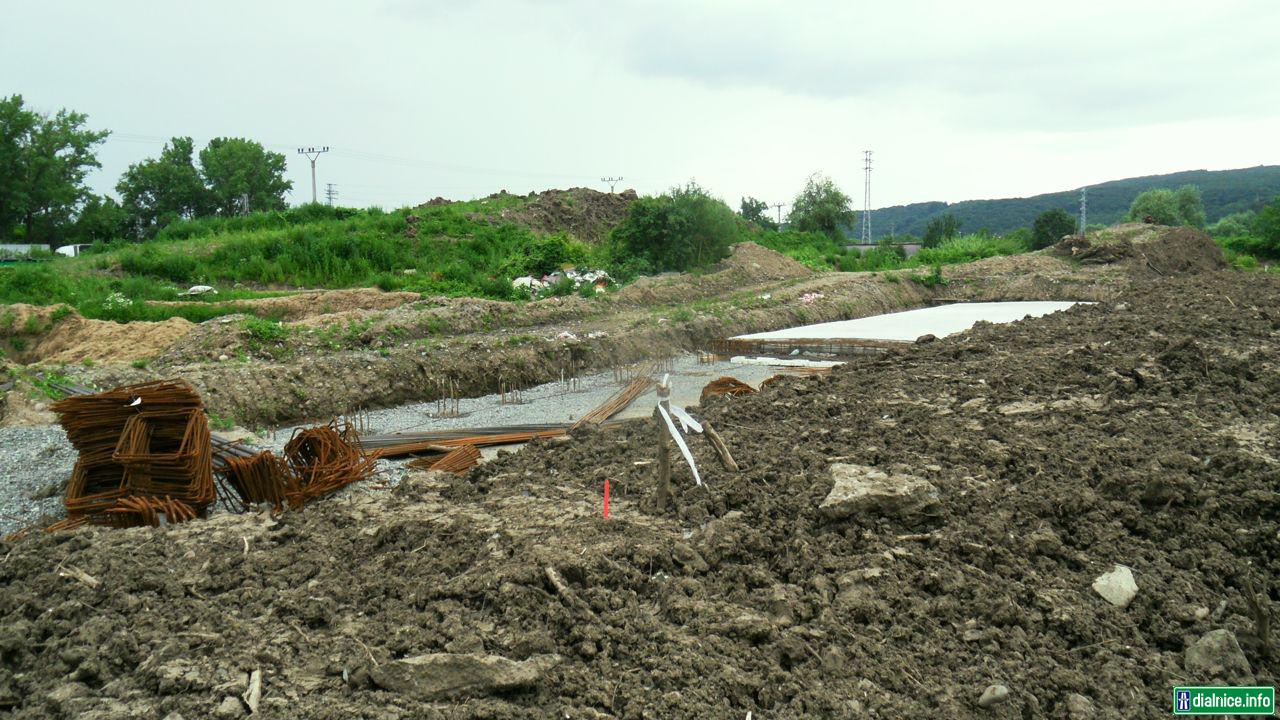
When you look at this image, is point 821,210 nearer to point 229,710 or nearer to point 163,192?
point 163,192

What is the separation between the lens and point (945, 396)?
686 centimetres

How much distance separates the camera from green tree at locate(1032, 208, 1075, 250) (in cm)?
3506

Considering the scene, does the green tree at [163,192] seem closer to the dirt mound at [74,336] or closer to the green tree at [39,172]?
the green tree at [39,172]

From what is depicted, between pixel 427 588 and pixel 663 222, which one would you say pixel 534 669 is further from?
pixel 663 222

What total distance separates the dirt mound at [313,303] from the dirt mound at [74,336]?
2.16 metres

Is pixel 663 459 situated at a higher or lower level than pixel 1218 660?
higher

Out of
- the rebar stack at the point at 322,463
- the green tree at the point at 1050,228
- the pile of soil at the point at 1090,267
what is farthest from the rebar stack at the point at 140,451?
the green tree at the point at 1050,228

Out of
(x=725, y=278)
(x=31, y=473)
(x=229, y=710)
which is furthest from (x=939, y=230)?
(x=229, y=710)

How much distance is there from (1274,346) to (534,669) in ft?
25.8

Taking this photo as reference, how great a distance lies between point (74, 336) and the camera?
13.6 m

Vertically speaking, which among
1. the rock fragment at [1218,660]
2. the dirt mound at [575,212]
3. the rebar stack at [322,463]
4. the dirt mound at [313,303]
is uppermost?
the dirt mound at [575,212]

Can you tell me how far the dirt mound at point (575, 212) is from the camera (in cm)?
2966

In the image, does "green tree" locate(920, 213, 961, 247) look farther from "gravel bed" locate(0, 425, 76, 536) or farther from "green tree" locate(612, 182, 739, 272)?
"gravel bed" locate(0, 425, 76, 536)

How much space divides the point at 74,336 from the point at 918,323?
15040mm
